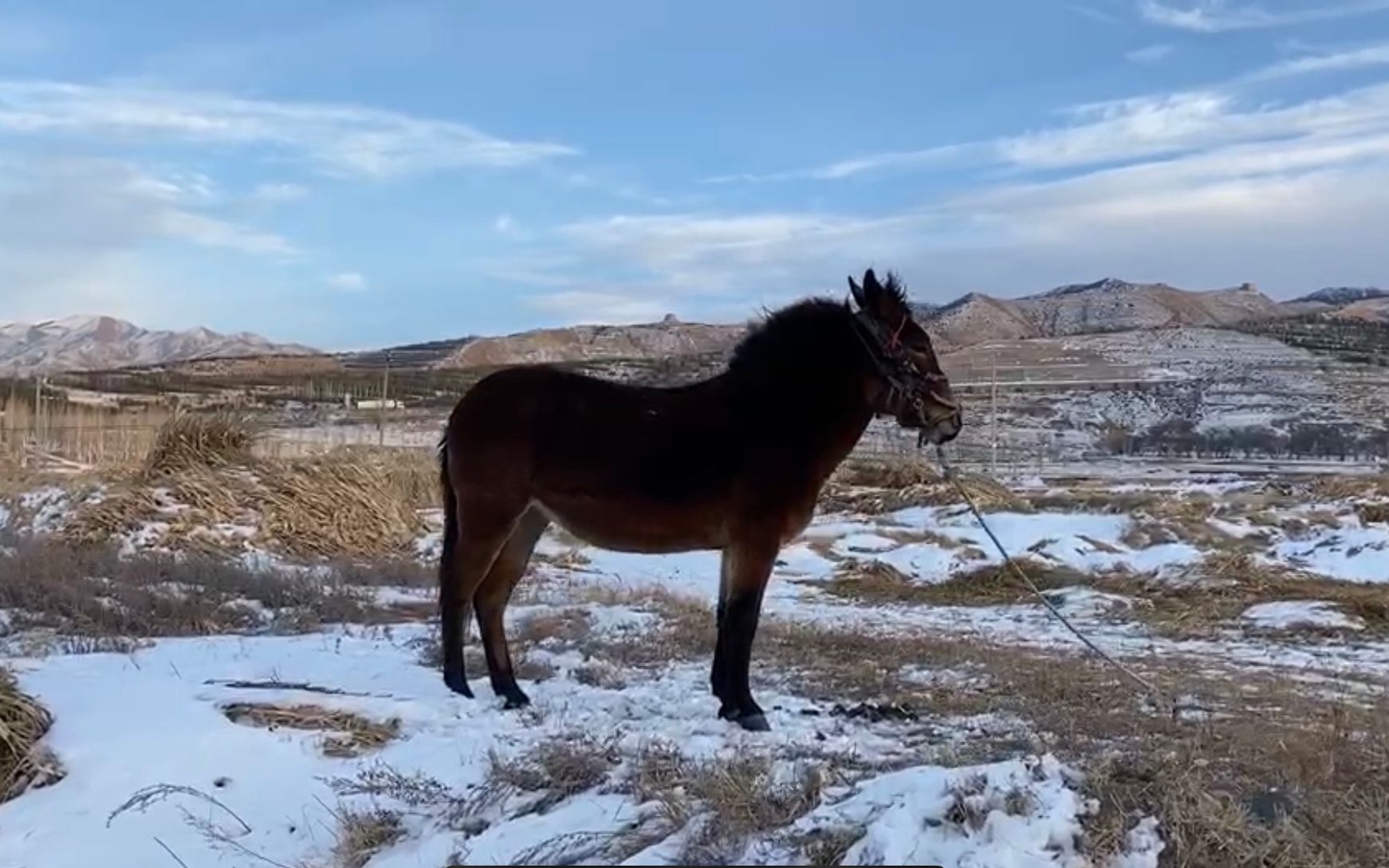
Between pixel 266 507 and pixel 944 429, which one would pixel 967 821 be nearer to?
pixel 944 429

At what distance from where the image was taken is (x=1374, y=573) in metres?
13.0

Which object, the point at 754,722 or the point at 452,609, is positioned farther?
the point at 452,609

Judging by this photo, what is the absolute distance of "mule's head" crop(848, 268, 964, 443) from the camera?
21.5 ft

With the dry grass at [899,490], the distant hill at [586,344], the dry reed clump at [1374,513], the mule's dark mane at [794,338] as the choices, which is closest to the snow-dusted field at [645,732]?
the mule's dark mane at [794,338]

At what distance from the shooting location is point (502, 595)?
707 centimetres

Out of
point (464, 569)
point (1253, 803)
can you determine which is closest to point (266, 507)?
point (464, 569)

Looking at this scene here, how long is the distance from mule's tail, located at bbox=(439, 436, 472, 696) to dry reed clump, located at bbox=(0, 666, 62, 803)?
6.18 ft

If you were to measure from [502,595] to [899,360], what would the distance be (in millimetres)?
2437

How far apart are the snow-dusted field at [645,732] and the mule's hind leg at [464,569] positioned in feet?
0.60

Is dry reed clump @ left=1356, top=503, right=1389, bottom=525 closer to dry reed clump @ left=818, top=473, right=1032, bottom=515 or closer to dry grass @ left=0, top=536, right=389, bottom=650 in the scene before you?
dry reed clump @ left=818, top=473, right=1032, bottom=515

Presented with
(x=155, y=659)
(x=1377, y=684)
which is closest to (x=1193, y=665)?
(x=1377, y=684)

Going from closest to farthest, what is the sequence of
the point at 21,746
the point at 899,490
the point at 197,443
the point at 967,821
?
the point at 967,821 < the point at 21,746 < the point at 197,443 < the point at 899,490

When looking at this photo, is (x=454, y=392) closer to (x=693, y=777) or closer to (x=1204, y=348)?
(x=1204, y=348)

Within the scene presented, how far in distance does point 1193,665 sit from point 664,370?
764 inches
